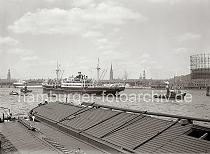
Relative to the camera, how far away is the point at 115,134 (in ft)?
60.1

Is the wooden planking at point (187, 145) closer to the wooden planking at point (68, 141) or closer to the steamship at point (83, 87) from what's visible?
the wooden planking at point (68, 141)

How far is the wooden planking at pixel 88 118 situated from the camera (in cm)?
2223

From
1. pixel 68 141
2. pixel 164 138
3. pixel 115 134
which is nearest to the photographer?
pixel 164 138

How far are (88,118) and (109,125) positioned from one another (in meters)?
3.79

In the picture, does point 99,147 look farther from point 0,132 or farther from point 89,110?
point 0,132

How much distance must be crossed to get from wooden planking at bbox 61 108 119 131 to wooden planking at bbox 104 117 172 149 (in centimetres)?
394

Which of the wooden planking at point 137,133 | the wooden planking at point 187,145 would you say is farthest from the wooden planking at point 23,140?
the wooden planking at point 187,145

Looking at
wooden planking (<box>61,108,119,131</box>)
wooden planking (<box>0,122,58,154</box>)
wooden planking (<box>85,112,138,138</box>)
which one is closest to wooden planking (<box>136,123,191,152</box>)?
wooden planking (<box>85,112,138,138</box>)

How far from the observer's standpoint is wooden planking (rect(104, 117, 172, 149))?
53.4 ft

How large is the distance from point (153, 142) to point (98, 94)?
398 ft

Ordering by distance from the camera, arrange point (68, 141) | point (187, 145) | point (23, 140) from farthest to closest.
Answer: point (23, 140) → point (68, 141) → point (187, 145)

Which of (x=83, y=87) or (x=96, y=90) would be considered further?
(x=83, y=87)

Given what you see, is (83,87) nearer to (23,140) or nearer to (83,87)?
(83,87)

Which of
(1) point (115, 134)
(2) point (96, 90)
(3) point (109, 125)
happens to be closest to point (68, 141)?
(3) point (109, 125)
